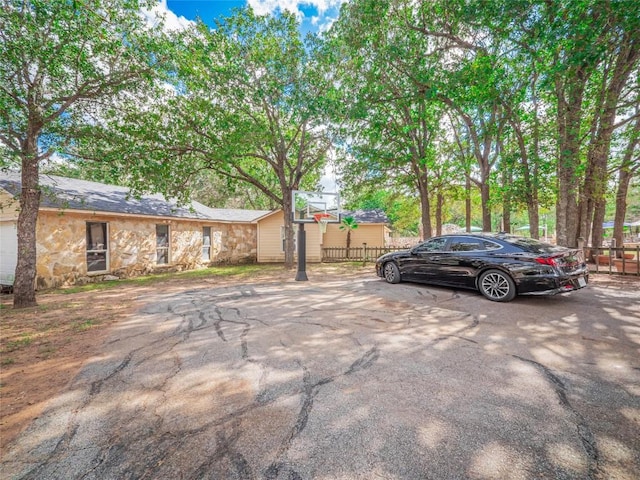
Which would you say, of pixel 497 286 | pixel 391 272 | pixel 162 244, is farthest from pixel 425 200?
pixel 162 244

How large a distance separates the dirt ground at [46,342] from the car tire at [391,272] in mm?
5967

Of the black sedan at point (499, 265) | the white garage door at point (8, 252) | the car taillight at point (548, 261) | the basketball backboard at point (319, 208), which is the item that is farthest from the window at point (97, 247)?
the car taillight at point (548, 261)

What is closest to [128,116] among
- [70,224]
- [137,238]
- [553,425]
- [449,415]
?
[70,224]

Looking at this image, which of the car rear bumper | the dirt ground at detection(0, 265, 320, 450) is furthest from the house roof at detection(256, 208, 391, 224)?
the car rear bumper

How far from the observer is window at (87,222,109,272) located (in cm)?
1010

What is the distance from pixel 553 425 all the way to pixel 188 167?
12386 mm

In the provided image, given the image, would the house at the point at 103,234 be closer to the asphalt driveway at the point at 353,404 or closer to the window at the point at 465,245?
the asphalt driveway at the point at 353,404

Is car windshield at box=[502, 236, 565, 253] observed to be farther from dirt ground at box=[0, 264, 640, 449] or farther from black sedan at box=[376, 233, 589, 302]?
dirt ground at box=[0, 264, 640, 449]

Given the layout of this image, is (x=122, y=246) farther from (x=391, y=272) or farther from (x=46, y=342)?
(x=391, y=272)

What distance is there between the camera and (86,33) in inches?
237

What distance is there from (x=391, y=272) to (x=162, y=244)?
10.7m

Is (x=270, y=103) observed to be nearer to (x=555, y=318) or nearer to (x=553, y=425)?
(x=555, y=318)

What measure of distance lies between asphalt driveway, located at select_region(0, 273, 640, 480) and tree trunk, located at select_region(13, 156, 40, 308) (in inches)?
147

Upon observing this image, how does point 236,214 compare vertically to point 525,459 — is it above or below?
above
